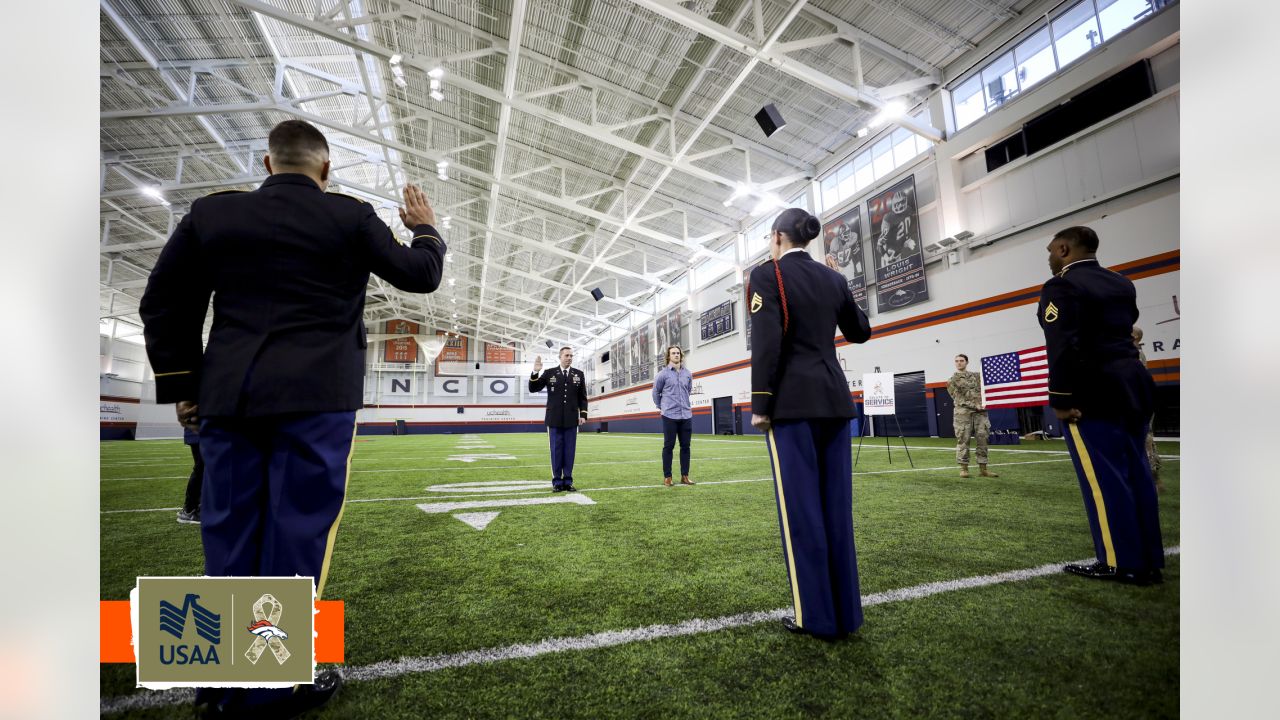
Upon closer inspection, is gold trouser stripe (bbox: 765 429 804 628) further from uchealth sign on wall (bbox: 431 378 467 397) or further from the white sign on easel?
uchealth sign on wall (bbox: 431 378 467 397)

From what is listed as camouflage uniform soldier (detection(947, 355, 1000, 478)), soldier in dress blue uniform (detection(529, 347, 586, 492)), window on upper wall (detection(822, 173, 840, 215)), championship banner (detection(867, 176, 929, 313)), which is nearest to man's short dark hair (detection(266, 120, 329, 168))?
soldier in dress blue uniform (detection(529, 347, 586, 492))

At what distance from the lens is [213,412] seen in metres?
1.15

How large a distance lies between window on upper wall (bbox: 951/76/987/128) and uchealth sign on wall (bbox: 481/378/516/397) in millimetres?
36211

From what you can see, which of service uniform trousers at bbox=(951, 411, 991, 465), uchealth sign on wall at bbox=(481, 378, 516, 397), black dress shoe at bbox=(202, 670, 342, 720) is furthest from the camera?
uchealth sign on wall at bbox=(481, 378, 516, 397)

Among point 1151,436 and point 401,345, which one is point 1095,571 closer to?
point 1151,436

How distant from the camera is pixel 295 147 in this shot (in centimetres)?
137

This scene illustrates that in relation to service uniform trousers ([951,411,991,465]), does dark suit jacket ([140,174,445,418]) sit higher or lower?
higher

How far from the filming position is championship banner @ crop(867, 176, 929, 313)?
1123 cm

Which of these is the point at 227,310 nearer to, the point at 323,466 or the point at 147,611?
the point at 323,466

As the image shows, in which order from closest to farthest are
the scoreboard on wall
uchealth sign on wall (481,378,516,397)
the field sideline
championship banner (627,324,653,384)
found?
the field sideline
the scoreboard on wall
championship banner (627,324,653,384)
uchealth sign on wall (481,378,516,397)

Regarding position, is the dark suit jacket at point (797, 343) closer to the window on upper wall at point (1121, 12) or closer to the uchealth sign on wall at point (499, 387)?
the window on upper wall at point (1121, 12)

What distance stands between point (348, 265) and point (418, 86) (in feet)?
42.0
